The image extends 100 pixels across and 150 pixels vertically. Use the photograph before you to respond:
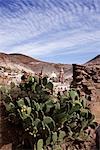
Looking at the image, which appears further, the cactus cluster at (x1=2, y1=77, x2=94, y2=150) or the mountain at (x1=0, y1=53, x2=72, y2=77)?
the mountain at (x1=0, y1=53, x2=72, y2=77)

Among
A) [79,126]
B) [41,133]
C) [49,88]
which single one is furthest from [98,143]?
[49,88]

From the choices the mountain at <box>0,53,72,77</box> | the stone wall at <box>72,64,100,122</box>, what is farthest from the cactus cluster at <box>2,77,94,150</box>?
the mountain at <box>0,53,72,77</box>

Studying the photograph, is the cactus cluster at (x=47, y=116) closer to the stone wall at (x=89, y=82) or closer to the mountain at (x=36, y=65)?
the stone wall at (x=89, y=82)

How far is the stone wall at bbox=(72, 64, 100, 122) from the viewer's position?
1105 cm

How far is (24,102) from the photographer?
30.8ft

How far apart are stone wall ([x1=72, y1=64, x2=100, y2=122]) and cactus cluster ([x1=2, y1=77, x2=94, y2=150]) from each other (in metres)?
0.92

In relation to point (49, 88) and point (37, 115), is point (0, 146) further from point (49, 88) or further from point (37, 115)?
point (49, 88)

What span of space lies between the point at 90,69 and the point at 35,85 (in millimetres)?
1814

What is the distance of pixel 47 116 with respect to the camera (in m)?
8.92

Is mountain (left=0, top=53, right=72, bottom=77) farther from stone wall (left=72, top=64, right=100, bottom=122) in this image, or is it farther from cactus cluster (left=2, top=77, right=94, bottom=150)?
cactus cluster (left=2, top=77, right=94, bottom=150)

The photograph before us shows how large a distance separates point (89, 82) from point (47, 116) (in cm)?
262

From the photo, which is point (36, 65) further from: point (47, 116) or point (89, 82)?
point (47, 116)

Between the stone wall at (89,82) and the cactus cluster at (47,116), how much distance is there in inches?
36.1

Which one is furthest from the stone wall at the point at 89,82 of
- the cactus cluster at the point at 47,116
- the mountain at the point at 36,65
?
the mountain at the point at 36,65
